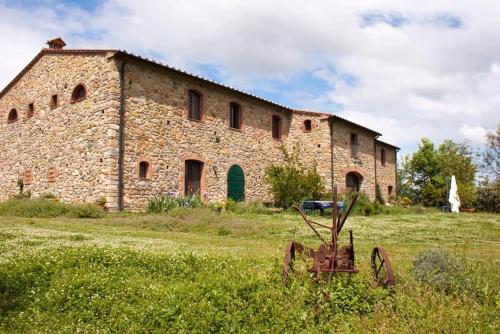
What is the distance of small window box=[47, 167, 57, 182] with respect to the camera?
16.7m

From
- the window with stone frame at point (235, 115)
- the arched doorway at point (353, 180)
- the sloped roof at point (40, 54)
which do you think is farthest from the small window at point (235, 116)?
the arched doorway at point (353, 180)

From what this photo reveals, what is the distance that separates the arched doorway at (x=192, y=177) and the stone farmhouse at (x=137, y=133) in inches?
1.7

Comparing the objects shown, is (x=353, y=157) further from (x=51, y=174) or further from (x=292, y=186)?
(x=51, y=174)

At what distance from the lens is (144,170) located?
50.9ft

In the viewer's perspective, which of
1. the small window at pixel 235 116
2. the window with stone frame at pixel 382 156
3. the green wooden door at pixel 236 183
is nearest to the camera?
the green wooden door at pixel 236 183

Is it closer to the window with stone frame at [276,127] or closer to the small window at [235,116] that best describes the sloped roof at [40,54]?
the small window at [235,116]

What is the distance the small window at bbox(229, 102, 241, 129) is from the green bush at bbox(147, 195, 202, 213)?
5.28 meters

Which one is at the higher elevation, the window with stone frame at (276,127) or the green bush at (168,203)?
the window with stone frame at (276,127)

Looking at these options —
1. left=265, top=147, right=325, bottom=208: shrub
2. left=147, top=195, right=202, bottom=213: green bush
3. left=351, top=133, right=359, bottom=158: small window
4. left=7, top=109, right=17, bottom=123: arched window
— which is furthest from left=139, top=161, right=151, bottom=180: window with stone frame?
left=351, top=133, right=359, bottom=158: small window

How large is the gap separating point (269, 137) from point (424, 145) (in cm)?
2308

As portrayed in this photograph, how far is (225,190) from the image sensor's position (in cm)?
1856

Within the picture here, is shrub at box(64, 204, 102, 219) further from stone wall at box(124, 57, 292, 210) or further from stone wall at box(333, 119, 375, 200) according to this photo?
stone wall at box(333, 119, 375, 200)

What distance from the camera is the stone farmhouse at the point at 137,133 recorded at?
48.9 ft

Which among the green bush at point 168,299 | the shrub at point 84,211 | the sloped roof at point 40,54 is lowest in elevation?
the green bush at point 168,299
